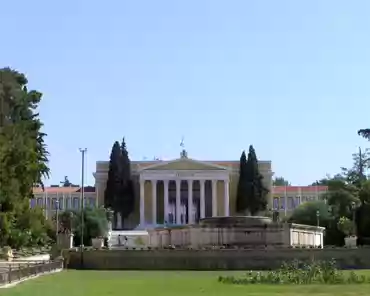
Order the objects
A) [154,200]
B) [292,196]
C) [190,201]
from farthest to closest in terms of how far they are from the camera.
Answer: [292,196]
[190,201]
[154,200]

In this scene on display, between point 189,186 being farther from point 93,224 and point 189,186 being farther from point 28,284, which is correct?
point 28,284

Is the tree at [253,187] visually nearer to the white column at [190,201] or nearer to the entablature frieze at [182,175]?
the entablature frieze at [182,175]

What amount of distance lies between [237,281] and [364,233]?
53397mm

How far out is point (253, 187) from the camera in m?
134

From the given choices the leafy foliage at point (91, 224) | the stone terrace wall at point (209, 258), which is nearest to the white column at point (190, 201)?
the leafy foliage at point (91, 224)

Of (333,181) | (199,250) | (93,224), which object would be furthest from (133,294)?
(333,181)

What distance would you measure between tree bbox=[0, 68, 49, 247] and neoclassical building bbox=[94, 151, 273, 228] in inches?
2560

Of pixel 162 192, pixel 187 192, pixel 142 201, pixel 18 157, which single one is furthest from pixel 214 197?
pixel 18 157

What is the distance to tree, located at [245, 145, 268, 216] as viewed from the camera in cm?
13350

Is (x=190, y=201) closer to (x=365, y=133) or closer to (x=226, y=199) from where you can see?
(x=226, y=199)

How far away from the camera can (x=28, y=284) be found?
111 feet

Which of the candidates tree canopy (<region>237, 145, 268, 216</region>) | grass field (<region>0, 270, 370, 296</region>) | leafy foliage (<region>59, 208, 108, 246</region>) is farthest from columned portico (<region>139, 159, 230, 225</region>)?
grass field (<region>0, 270, 370, 296</region>)

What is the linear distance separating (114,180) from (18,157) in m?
71.7

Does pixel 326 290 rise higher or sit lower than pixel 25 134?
lower
